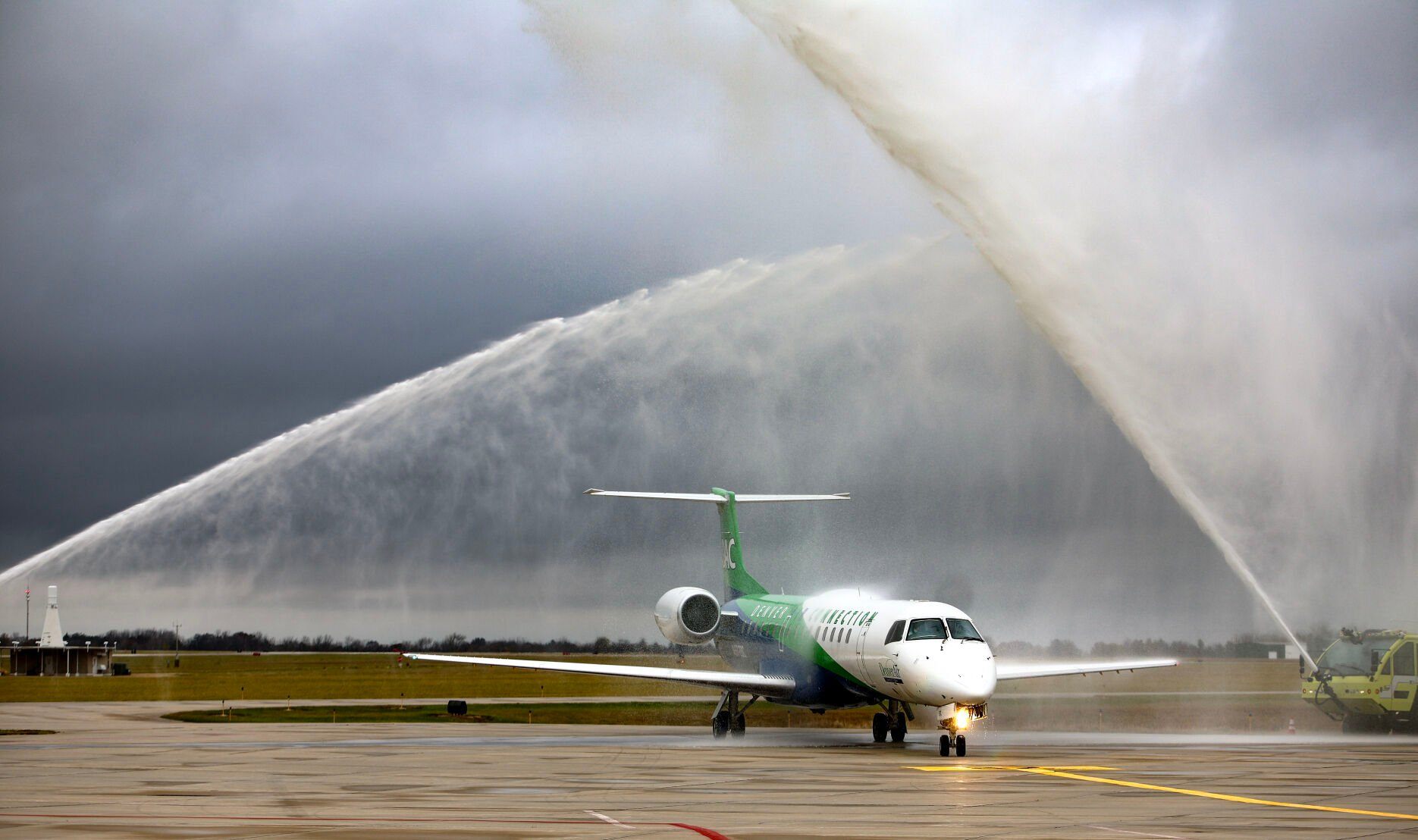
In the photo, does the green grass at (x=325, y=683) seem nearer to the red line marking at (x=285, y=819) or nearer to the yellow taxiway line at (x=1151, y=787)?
the yellow taxiway line at (x=1151, y=787)

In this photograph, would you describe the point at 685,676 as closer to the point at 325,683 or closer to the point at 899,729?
the point at 899,729

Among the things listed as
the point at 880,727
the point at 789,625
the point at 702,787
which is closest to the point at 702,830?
the point at 702,787

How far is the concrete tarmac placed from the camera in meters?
17.2

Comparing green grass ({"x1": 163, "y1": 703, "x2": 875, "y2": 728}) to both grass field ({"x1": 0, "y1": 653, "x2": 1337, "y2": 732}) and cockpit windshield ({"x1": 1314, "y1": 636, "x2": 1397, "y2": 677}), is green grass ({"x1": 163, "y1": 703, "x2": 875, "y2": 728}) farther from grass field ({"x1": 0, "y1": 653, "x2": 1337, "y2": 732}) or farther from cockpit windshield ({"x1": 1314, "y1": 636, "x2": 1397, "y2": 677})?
cockpit windshield ({"x1": 1314, "y1": 636, "x2": 1397, "y2": 677})

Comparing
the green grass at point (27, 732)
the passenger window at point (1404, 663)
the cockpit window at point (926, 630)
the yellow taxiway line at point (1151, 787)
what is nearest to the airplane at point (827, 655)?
the cockpit window at point (926, 630)

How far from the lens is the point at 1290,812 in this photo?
61.1 ft

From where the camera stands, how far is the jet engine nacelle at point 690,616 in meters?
42.9

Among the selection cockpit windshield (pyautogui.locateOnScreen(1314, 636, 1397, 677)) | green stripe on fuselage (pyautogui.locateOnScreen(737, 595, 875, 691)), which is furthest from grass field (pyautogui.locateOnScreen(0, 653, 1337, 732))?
green stripe on fuselage (pyautogui.locateOnScreen(737, 595, 875, 691))

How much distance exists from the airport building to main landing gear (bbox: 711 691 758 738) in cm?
5735

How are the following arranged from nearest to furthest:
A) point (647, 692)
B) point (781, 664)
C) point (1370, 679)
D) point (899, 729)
Result: point (899, 729) → point (1370, 679) → point (781, 664) → point (647, 692)

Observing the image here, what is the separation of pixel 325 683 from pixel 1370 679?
62432mm

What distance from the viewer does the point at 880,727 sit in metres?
37.6

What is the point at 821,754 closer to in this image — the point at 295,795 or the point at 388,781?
the point at 388,781

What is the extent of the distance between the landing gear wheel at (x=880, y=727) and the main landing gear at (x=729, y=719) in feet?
13.5
